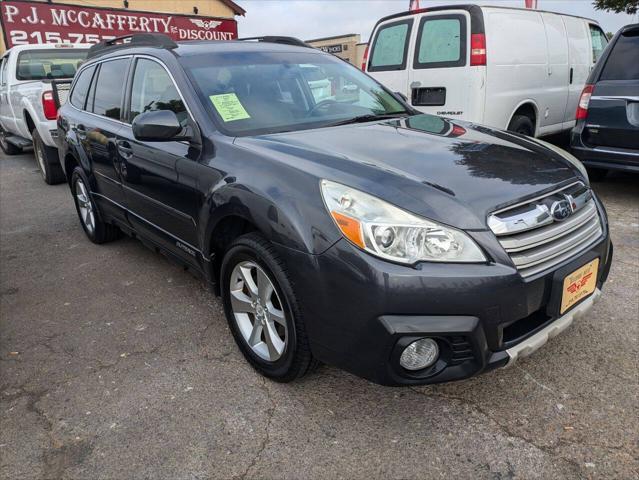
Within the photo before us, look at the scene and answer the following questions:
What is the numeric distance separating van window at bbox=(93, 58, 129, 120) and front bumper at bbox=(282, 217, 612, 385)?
2.37 meters

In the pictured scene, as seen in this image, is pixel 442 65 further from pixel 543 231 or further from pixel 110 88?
pixel 543 231

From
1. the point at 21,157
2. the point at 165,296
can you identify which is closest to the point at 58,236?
the point at 165,296

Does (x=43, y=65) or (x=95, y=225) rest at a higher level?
(x=43, y=65)

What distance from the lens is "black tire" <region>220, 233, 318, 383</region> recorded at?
220 cm

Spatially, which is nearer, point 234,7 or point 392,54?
point 392,54

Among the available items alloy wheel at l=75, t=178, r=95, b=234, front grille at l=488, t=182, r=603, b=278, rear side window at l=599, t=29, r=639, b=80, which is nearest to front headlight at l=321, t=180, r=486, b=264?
front grille at l=488, t=182, r=603, b=278

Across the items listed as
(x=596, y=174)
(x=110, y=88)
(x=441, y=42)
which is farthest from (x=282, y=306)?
(x=596, y=174)

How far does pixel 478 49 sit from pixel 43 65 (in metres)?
6.52

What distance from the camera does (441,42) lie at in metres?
6.20

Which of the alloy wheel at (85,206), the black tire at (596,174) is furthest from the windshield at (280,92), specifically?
the black tire at (596,174)

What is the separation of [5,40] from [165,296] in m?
14.2

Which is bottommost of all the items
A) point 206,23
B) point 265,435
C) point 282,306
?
point 265,435

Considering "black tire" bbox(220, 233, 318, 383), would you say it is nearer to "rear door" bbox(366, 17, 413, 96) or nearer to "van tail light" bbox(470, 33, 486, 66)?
"van tail light" bbox(470, 33, 486, 66)

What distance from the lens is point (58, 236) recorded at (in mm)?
5145
